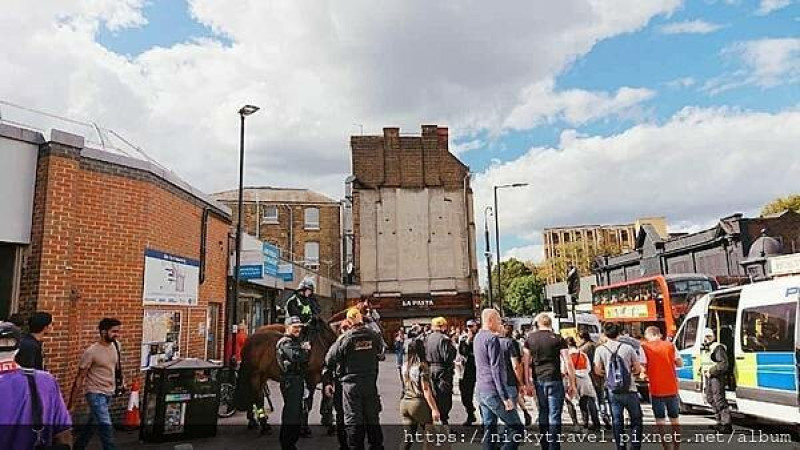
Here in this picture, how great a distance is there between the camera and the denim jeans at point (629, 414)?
23.9 ft

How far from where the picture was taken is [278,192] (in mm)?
52812

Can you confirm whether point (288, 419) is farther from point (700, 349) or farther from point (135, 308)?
point (700, 349)

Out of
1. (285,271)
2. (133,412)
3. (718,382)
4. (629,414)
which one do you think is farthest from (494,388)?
(285,271)

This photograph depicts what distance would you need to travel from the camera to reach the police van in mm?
8898

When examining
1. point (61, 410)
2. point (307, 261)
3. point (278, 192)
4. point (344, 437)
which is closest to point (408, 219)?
point (307, 261)

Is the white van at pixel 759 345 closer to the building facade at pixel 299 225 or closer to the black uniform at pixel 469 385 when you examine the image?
the black uniform at pixel 469 385

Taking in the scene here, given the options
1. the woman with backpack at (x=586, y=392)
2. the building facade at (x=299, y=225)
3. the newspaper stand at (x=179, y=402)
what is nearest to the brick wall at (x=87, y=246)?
the newspaper stand at (x=179, y=402)

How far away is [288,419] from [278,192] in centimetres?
4623

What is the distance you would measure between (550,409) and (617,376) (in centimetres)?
106

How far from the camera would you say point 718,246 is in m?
31.2

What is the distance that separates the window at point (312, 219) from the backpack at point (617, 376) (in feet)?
144

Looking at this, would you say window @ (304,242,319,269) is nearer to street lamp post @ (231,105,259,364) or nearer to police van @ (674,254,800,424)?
street lamp post @ (231,105,259,364)

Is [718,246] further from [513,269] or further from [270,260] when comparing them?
[513,269]

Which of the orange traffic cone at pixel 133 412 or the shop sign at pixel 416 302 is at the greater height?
the shop sign at pixel 416 302
